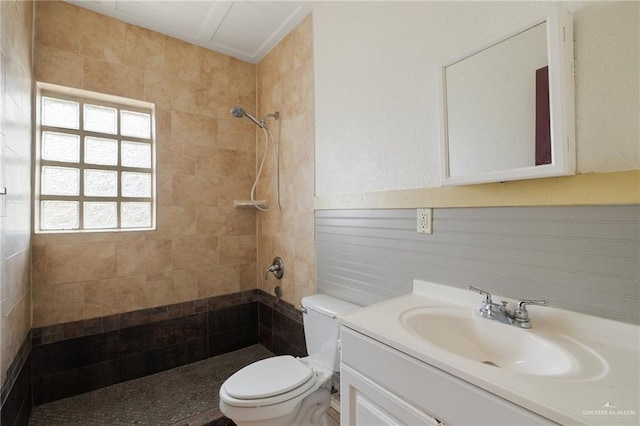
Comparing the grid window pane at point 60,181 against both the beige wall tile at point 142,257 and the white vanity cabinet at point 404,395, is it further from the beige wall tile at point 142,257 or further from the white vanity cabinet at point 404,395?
the white vanity cabinet at point 404,395

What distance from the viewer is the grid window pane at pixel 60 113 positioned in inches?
72.7

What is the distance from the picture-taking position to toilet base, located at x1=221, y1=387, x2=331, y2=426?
124 centimetres

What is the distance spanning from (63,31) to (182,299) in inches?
77.5

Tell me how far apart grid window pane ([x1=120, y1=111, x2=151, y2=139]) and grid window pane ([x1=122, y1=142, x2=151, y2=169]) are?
0.07 metres

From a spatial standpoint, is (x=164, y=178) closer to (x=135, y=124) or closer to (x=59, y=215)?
(x=135, y=124)

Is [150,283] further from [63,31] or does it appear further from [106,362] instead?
[63,31]

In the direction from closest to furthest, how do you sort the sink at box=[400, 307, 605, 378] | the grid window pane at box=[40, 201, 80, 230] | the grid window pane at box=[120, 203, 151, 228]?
the sink at box=[400, 307, 605, 378] → the grid window pane at box=[40, 201, 80, 230] → the grid window pane at box=[120, 203, 151, 228]

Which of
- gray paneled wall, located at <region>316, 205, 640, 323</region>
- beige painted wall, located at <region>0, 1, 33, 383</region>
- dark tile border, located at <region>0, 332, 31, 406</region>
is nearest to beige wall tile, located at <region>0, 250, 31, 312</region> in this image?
beige painted wall, located at <region>0, 1, 33, 383</region>

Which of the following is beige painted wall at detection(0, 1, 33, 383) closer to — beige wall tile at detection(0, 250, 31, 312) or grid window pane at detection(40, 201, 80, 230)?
beige wall tile at detection(0, 250, 31, 312)

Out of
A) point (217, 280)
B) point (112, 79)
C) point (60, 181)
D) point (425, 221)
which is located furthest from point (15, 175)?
point (425, 221)

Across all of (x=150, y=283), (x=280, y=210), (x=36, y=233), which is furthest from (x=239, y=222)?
(x=36, y=233)

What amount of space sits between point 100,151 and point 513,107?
2.51 meters

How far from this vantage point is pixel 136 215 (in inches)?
83.7

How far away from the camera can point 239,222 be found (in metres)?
2.47
